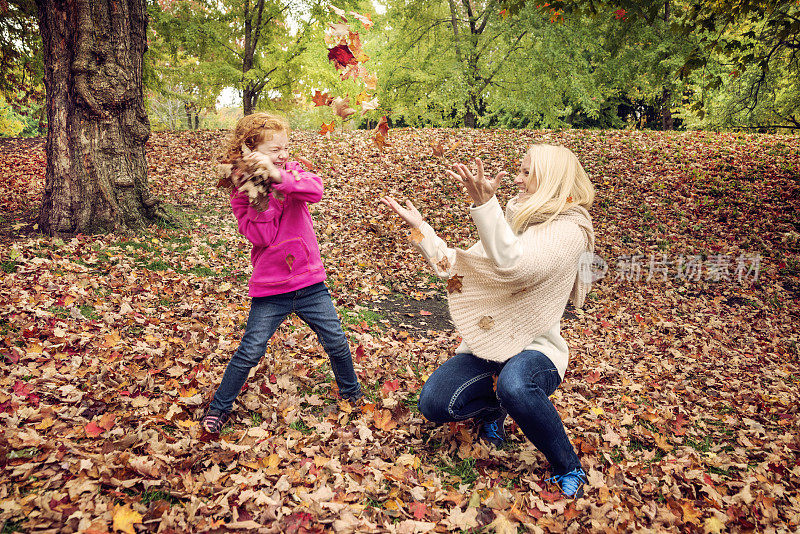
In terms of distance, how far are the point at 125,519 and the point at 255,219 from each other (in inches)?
67.2

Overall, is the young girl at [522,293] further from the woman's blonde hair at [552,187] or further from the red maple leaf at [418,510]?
the red maple leaf at [418,510]

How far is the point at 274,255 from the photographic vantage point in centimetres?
309

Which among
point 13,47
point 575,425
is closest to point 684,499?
point 575,425

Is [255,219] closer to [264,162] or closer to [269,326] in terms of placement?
[264,162]

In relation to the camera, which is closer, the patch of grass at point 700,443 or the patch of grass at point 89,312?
the patch of grass at point 700,443

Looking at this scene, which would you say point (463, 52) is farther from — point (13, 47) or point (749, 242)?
point (13, 47)

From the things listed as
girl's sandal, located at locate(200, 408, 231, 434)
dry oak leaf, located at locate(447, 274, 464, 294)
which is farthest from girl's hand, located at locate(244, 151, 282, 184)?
girl's sandal, located at locate(200, 408, 231, 434)

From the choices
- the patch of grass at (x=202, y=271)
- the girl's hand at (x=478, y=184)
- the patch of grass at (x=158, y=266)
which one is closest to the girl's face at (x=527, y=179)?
the girl's hand at (x=478, y=184)

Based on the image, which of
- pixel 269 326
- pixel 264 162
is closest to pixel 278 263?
pixel 269 326

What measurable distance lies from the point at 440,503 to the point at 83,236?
5931 mm

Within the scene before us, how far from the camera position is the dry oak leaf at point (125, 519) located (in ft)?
7.09

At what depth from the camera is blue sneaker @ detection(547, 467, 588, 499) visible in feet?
9.30

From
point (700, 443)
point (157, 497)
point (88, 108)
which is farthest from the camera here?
point (88, 108)

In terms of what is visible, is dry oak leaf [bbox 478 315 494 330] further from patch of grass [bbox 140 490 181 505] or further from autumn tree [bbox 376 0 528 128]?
autumn tree [bbox 376 0 528 128]
